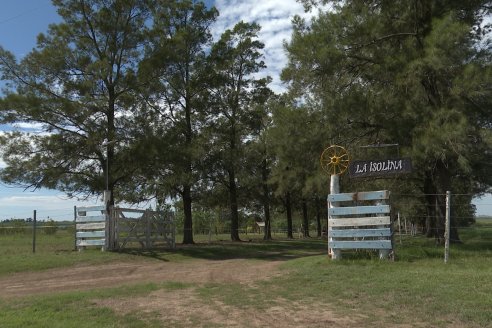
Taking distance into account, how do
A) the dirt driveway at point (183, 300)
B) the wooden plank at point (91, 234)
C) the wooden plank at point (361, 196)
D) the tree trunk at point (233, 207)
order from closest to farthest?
the dirt driveway at point (183, 300)
the wooden plank at point (361, 196)
the wooden plank at point (91, 234)
the tree trunk at point (233, 207)

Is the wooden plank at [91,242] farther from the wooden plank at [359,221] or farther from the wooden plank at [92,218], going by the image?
the wooden plank at [359,221]

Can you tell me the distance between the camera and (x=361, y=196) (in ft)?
45.3

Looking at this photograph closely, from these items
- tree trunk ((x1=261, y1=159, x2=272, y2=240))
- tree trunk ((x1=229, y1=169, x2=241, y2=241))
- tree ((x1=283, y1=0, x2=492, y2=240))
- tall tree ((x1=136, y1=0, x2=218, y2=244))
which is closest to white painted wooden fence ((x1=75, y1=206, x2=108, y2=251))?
tall tree ((x1=136, y1=0, x2=218, y2=244))

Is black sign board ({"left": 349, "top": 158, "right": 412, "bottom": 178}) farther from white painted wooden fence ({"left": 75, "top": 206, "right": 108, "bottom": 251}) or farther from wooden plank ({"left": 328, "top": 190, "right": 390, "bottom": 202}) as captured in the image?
white painted wooden fence ({"left": 75, "top": 206, "right": 108, "bottom": 251})

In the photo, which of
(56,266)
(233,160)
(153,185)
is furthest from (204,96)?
(56,266)

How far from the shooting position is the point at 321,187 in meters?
22.1

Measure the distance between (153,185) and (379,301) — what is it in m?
22.0

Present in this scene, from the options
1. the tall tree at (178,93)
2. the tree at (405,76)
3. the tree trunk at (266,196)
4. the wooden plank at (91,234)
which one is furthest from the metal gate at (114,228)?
the tree trunk at (266,196)

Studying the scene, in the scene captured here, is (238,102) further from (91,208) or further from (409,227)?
(409,227)

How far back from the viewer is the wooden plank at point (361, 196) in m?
13.5

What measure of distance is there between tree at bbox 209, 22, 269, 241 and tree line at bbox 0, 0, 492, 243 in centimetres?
10

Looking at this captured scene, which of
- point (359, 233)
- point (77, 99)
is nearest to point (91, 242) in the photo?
point (77, 99)

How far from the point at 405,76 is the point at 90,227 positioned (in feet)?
47.7

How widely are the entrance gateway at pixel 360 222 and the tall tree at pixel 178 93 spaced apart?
492 inches
